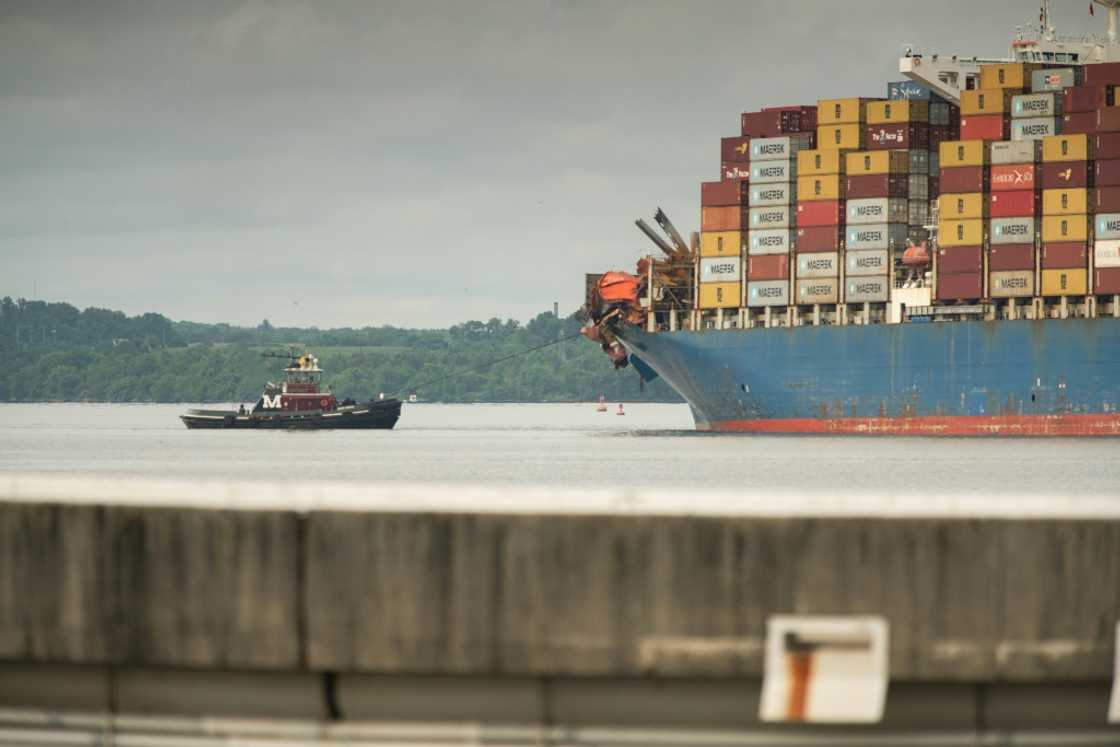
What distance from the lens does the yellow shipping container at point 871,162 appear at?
84.0 meters

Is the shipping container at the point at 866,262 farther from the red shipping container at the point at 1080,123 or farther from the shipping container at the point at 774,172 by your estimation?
→ the red shipping container at the point at 1080,123

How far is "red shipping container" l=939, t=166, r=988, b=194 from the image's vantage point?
80.8 meters

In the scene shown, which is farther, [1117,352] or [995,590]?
[1117,352]

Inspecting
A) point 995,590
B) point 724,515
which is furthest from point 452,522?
point 995,590

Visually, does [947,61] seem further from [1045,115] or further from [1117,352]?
[1117,352]

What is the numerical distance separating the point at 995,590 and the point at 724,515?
3.72 ft

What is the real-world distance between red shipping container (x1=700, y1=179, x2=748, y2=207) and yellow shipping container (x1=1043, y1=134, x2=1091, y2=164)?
15.9 m

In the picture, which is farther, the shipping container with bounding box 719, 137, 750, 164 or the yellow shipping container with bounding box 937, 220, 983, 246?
the shipping container with bounding box 719, 137, 750, 164

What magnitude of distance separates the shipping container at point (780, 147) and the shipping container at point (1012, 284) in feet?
41.7

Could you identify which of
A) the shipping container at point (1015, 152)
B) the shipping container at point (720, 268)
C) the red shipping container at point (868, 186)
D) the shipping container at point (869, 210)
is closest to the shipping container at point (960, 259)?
the shipping container at point (869, 210)

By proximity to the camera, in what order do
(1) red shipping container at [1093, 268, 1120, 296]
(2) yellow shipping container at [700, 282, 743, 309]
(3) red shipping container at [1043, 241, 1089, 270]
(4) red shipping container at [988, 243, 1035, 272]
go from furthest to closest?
(2) yellow shipping container at [700, 282, 743, 309] → (4) red shipping container at [988, 243, 1035, 272] → (3) red shipping container at [1043, 241, 1089, 270] → (1) red shipping container at [1093, 268, 1120, 296]

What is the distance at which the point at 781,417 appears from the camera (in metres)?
85.4

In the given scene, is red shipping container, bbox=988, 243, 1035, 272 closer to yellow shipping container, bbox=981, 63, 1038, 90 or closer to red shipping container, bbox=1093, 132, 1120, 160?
red shipping container, bbox=1093, 132, 1120, 160

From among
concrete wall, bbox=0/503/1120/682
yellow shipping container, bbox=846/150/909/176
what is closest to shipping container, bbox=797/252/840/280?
yellow shipping container, bbox=846/150/909/176
